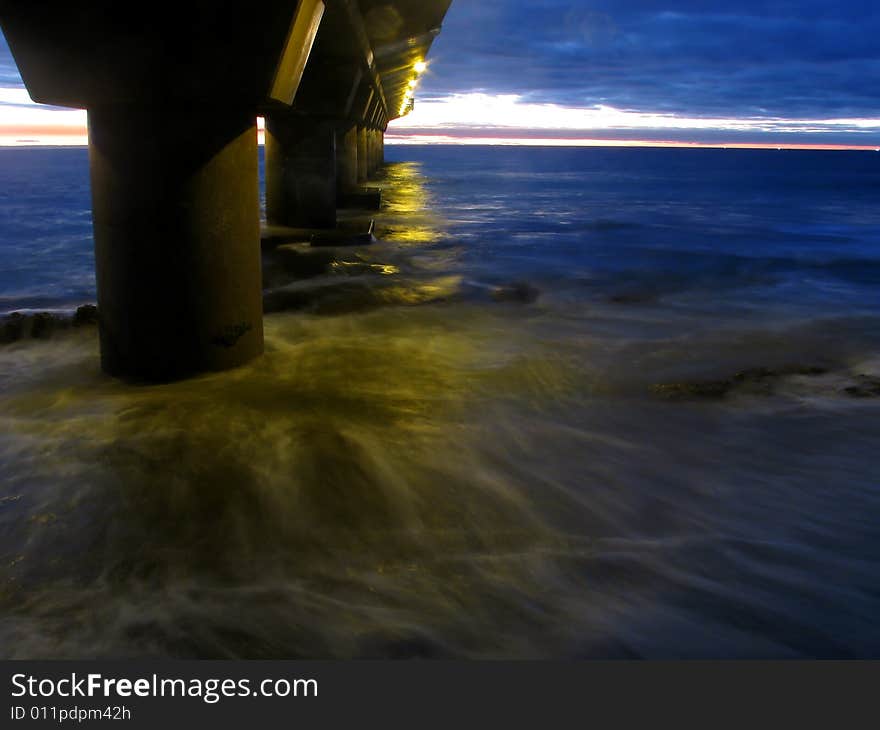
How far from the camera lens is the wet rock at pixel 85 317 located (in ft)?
31.5

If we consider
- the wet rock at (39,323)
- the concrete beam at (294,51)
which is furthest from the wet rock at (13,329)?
the concrete beam at (294,51)

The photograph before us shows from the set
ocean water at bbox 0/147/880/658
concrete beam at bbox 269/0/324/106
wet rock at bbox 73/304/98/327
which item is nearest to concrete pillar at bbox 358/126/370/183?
ocean water at bbox 0/147/880/658

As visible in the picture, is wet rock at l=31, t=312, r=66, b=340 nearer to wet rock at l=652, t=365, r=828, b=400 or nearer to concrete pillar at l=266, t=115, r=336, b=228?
wet rock at l=652, t=365, r=828, b=400

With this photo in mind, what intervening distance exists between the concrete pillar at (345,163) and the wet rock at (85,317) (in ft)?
56.0

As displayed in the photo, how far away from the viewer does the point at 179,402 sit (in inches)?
249

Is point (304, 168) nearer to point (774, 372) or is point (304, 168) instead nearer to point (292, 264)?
point (292, 264)

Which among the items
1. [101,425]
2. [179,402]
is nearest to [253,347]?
[179,402]

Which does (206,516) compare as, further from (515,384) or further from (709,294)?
(709,294)

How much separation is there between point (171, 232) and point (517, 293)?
7844 mm

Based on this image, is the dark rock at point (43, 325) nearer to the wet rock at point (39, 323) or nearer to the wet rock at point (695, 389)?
the wet rock at point (39, 323)

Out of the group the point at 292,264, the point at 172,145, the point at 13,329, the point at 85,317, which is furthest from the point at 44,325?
the point at 292,264

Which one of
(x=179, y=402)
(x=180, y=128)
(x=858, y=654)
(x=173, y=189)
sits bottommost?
(x=858, y=654)

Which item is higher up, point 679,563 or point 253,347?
point 253,347

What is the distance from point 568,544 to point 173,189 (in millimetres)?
4190
